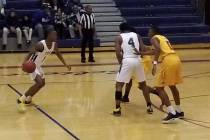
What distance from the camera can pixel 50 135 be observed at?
7.83m

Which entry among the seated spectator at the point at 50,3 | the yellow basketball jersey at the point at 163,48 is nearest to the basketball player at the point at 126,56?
the yellow basketball jersey at the point at 163,48

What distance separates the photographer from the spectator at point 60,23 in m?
21.5

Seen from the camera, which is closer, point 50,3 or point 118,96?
point 118,96

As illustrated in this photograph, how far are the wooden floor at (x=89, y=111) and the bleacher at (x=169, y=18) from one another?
8.43 m

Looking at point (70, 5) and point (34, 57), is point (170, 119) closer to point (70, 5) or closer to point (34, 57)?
point (34, 57)

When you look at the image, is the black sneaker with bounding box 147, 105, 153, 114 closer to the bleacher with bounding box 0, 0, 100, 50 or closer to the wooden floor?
the wooden floor

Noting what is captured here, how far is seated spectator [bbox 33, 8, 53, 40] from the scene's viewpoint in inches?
831

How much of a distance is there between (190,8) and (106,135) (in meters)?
18.8

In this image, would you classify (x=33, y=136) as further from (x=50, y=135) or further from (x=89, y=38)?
(x=89, y=38)

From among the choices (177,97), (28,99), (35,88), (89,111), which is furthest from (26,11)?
(177,97)

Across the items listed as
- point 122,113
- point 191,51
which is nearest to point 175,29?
point 191,51

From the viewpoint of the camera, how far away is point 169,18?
24.8 metres

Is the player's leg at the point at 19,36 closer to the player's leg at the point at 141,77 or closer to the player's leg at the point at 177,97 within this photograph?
the player's leg at the point at 141,77

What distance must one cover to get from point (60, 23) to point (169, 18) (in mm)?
5753
